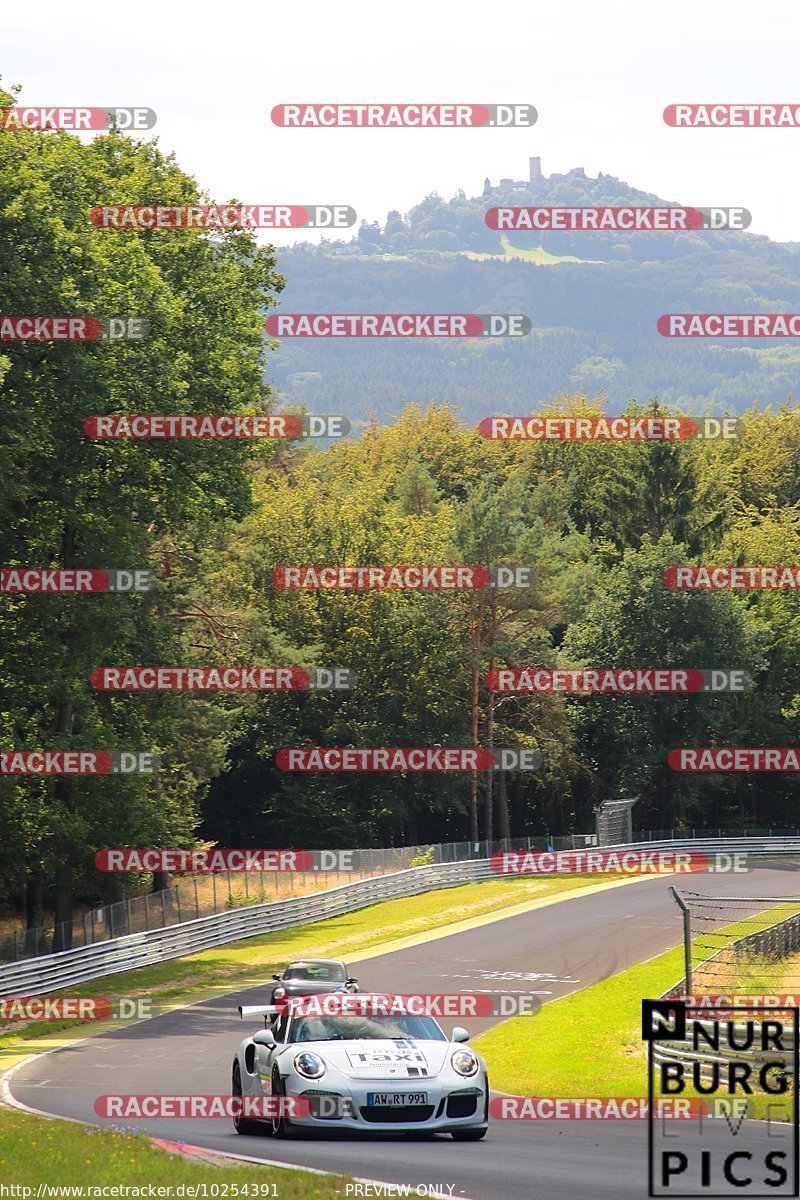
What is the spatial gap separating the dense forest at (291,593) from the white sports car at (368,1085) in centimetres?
2060

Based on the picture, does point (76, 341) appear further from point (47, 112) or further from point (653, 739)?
point (653, 739)

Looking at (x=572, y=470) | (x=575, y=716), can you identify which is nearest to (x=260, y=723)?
(x=575, y=716)

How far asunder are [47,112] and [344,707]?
40.5 meters

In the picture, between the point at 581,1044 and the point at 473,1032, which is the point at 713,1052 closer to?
the point at 581,1044

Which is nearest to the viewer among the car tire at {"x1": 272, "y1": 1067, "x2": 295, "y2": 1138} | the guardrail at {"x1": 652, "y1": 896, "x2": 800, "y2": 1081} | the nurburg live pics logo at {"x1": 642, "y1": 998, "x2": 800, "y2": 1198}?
the nurburg live pics logo at {"x1": 642, "y1": 998, "x2": 800, "y2": 1198}

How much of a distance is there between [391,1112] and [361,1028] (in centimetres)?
156

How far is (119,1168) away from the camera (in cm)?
1339

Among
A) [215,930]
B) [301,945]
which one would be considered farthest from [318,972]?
[215,930]

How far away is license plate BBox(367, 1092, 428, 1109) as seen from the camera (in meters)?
15.8

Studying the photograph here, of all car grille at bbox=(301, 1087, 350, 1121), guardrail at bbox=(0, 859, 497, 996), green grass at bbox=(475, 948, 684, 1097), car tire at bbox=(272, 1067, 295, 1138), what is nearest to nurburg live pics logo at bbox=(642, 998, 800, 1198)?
green grass at bbox=(475, 948, 684, 1097)

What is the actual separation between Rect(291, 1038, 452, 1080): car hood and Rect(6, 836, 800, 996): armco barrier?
746 inches

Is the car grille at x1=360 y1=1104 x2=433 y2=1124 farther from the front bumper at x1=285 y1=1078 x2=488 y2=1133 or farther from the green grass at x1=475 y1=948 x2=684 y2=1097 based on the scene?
the green grass at x1=475 y1=948 x2=684 y2=1097

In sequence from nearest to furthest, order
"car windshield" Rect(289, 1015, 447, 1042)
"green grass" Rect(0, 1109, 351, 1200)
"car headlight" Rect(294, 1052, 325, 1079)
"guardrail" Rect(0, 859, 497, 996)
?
"green grass" Rect(0, 1109, 351, 1200), "car headlight" Rect(294, 1052, 325, 1079), "car windshield" Rect(289, 1015, 447, 1042), "guardrail" Rect(0, 859, 497, 996)

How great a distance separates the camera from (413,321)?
148 ft
